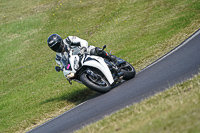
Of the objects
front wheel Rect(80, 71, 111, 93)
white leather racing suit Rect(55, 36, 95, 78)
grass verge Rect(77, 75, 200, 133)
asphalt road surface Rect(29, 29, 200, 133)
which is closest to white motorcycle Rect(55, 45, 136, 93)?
front wheel Rect(80, 71, 111, 93)

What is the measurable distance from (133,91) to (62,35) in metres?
19.7

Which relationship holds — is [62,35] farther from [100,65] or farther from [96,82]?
[96,82]

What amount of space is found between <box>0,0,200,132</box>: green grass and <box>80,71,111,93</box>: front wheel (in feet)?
5.18

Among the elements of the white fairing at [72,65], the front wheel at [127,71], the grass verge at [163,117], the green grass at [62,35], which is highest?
the grass verge at [163,117]

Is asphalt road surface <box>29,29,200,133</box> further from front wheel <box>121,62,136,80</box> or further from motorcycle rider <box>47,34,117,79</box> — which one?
motorcycle rider <box>47,34,117,79</box>

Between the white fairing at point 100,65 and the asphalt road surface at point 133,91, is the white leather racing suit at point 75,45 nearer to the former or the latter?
the white fairing at point 100,65

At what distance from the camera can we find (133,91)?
350 inches

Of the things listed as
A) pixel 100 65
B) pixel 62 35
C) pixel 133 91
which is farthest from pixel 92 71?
pixel 62 35

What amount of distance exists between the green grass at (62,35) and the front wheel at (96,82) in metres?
1.58

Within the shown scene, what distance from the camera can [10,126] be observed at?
1109cm

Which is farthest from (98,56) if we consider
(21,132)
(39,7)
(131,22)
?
(39,7)

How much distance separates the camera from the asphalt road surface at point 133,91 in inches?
313

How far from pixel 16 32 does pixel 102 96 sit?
23.8m

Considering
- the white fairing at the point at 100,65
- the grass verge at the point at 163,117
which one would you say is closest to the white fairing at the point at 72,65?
the white fairing at the point at 100,65
